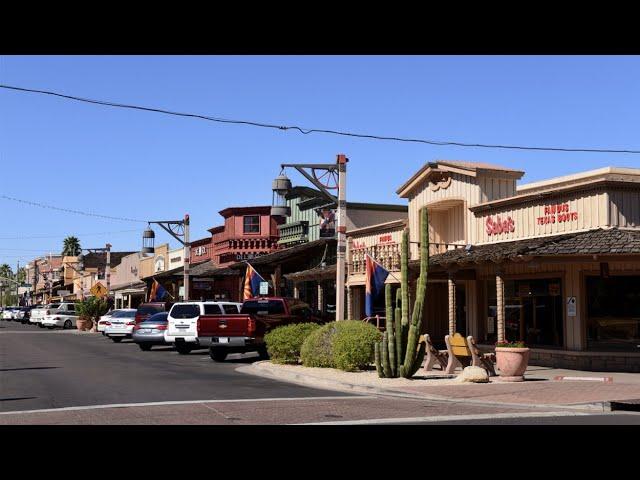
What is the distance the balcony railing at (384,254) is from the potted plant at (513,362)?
8298mm

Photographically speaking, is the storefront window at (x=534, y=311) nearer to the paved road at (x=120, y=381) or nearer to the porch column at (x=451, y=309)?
the porch column at (x=451, y=309)

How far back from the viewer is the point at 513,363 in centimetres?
1767

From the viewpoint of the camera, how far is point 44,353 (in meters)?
27.5

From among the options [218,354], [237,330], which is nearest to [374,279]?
[237,330]

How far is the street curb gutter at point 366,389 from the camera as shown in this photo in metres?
13.7

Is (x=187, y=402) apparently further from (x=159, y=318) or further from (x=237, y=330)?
(x=159, y=318)

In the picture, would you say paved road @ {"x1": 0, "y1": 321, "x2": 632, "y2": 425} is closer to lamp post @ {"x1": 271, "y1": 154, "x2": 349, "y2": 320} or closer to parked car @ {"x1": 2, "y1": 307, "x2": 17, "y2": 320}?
lamp post @ {"x1": 271, "y1": 154, "x2": 349, "y2": 320}

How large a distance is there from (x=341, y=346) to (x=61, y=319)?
4532 cm

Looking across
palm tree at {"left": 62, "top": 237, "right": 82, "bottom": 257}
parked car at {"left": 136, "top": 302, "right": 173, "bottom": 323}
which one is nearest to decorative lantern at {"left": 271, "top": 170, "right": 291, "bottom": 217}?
parked car at {"left": 136, "top": 302, "right": 173, "bottom": 323}

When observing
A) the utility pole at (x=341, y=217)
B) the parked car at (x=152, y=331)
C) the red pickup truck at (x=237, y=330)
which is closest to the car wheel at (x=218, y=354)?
the red pickup truck at (x=237, y=330)
